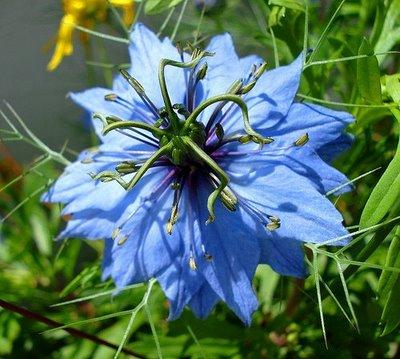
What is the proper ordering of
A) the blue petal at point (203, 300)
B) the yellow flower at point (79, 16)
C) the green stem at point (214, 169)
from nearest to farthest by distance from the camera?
the green stem at point (214, 169) < the blue petal at point (203, 300) < the yellow flower at point (79, 16)

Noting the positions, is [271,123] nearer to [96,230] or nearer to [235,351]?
[96,230]

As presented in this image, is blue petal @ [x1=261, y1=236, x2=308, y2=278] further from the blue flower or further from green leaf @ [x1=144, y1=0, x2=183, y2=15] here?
green leaf @ [x1=144, y1=0, x2=183, y2=15]

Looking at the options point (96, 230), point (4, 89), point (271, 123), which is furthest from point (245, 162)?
point (4, 89)

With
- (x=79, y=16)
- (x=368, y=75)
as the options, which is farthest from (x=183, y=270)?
(x=79, y=16)

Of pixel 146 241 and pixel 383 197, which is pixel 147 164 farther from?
pixel 383 197

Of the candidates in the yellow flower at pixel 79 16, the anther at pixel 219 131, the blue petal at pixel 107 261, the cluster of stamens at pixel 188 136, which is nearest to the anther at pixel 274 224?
the cluster of stamens at pixel 188 136

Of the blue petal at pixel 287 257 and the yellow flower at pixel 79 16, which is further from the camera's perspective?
the yellow flower at pixel 79 16

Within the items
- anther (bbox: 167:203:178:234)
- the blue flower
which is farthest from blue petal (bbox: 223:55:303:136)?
anther (bbox: 167:203:178:234)

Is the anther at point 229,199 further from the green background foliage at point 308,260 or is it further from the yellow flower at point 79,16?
the yellow flower at point 79,16
